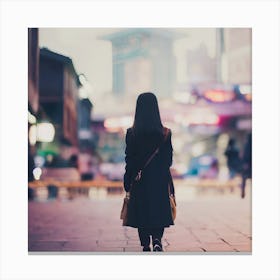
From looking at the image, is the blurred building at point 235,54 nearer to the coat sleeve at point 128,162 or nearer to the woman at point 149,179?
the woman at point 149,179

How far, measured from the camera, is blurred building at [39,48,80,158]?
12408 millimetres

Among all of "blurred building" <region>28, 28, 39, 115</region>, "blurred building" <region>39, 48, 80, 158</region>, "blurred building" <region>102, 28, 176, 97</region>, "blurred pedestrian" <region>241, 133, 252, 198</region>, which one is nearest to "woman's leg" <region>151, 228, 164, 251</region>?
"blurred building" <region>102, 28, 176, 97</region>

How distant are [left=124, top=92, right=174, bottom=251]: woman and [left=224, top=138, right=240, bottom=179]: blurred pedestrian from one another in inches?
188

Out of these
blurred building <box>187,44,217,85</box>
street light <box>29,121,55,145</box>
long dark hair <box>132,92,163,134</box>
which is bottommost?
street light <box>29,121,55,145</box>

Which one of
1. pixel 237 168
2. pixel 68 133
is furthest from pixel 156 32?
pixel 68 133

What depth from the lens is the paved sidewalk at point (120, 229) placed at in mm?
7637

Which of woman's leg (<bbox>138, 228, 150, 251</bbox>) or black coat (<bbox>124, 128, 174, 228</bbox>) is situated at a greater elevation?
black coat (<bbox>124, 128, 174, 228</bbox>)

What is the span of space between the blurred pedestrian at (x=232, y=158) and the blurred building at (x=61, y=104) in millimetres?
3073

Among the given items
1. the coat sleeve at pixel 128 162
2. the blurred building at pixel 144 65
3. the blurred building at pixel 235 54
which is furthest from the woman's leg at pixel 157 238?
the blurred building at pixel 235 54

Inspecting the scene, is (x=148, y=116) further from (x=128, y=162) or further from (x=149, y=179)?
(x=149, y=179)

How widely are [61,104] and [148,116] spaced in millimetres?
8142

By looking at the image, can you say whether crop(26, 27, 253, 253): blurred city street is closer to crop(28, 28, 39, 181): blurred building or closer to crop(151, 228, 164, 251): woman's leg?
crop(28, 28, 39, 181): blurred building

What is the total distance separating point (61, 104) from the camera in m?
14.6

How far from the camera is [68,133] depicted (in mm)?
13805
